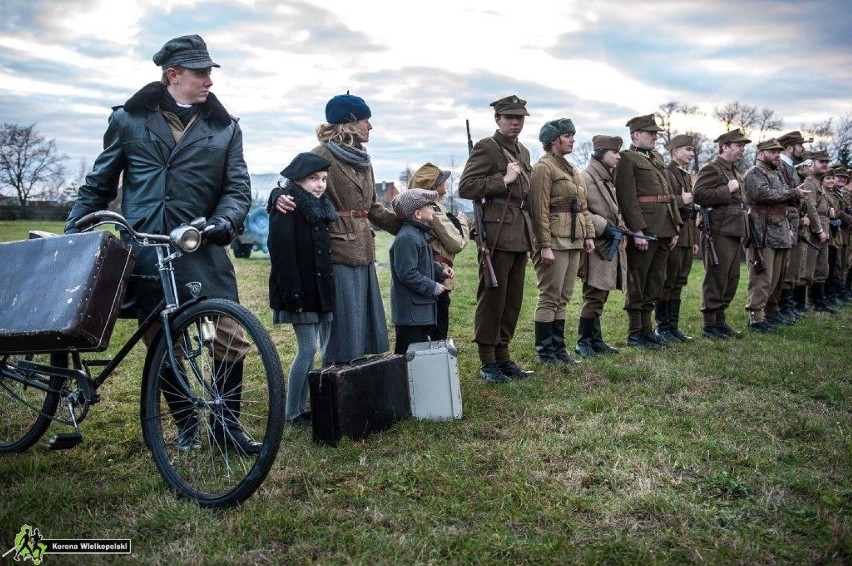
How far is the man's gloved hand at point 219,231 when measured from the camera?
376 cm

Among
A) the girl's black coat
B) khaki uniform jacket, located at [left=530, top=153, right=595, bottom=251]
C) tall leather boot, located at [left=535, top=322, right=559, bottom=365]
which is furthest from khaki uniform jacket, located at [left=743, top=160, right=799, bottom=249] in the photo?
the girl's black coat

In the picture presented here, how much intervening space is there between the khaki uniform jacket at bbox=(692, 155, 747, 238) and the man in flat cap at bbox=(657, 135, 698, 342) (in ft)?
0.93

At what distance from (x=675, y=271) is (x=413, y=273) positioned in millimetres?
4446

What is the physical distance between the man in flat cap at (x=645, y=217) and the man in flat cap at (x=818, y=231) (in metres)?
4.30

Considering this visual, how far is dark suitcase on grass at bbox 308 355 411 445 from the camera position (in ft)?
14.5

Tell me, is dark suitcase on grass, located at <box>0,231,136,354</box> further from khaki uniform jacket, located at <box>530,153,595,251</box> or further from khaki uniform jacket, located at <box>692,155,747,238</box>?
khaki uniform jacket, located at <box>692,155,747,238</box>

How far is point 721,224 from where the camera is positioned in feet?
30.1

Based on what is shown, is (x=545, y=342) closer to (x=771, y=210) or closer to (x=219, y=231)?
(x=219, y=231)

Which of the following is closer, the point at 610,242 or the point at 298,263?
the point at 298,263

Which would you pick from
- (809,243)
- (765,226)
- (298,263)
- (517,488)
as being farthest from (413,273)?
(809,243)

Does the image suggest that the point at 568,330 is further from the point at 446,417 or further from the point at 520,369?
the point at 446,417

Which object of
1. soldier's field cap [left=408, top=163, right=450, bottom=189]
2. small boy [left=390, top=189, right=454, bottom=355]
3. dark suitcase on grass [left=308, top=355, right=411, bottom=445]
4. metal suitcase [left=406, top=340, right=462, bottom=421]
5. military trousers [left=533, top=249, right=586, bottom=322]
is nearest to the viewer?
dark suitcase on grass [left=308, top=355, right=411, bottom=445]

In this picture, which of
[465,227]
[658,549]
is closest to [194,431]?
[658,549]

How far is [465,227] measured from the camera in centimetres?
730
